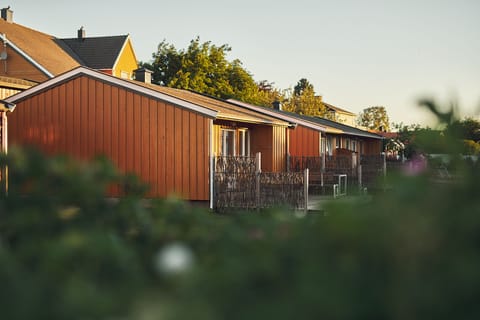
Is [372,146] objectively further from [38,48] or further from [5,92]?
[5,92]

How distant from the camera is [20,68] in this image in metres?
32.5

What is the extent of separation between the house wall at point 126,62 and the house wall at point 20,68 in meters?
8.49

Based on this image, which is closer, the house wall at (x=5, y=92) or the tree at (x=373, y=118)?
the house wall at (x=5, y=92)

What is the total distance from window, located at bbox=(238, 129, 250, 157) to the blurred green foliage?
1979 cm

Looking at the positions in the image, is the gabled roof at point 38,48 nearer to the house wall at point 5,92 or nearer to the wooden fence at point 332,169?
the house wall at point 5,92

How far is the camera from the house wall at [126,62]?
41562mm

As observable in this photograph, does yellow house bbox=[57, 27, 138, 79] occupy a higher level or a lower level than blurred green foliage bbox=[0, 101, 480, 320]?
higher

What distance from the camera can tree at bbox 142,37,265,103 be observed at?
50062mm

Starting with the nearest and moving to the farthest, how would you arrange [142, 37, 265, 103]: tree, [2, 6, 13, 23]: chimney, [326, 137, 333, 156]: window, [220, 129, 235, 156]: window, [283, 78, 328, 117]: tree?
[220, 129, 235, 156]: window < [326, 137, 333, 156]: window < [2, 6, 13, 23]: chimney < [142, 37, 265, 103]: tree < [283, 78, 328, 117]: tree

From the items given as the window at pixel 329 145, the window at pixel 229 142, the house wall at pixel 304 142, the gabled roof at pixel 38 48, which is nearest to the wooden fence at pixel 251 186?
the window at pixel 229 142

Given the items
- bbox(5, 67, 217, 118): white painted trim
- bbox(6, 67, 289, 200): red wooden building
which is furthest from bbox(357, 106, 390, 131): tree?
bbox(5, 67, 217, 118): white painted trim

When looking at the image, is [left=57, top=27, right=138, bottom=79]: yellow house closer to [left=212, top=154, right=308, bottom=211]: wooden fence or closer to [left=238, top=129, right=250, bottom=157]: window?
[left=238, top=129, right=250, bottom=157]: window

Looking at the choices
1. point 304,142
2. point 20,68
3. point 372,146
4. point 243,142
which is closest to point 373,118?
point 372,146

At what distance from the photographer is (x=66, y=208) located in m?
2.51
